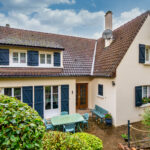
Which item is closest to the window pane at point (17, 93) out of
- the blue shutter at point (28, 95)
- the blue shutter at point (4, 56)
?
the blue shutter at point (28, 95)

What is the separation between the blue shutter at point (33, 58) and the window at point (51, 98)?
234 centimetres

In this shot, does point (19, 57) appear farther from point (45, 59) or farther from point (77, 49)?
point (77, 49)

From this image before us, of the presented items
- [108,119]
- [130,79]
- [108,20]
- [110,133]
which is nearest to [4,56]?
[108,119]

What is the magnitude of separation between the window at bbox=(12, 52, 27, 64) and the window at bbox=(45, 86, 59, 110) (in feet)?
9.96

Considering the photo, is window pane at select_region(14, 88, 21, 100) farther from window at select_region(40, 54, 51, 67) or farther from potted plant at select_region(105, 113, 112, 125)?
potted plant at select_region(105, 113, 112, 125)

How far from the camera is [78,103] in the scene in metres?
10.5

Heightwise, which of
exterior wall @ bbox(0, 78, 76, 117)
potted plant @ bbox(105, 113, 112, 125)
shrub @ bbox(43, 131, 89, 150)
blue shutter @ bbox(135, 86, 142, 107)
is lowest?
potted plant @ bbox(105, 113, 112, 125)

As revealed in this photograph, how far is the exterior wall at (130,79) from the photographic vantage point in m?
7.41

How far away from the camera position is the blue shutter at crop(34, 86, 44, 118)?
313 inches

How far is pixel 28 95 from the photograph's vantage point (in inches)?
306

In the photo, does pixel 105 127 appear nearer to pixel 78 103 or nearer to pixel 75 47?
pixel 78 103

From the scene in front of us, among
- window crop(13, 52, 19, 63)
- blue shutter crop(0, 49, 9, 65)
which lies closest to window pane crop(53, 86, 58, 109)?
window crop(13, 52, 19, 63)

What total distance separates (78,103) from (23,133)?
29.3 ft

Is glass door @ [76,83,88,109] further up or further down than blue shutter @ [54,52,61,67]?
further down
